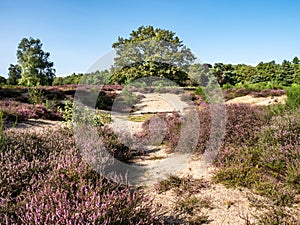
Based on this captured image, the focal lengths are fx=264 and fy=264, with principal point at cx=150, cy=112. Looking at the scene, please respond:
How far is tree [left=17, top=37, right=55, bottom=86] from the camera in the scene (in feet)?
126

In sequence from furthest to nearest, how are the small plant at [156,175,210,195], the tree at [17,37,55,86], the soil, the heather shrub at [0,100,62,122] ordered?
1. the tree at [17,37,55,86]
2. the heather shrub at [0,100,62,122]
3. the small plant at [156,175,210,195]
4. the soil

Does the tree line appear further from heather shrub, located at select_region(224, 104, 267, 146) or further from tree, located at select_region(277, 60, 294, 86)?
heather shrub, located at select_region(224, 104, 267, 146)

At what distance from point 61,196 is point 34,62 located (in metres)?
40.7

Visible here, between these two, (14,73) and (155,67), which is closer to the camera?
(155,67)

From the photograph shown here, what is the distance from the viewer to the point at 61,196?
2.32 m

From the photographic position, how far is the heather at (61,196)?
1974 mm

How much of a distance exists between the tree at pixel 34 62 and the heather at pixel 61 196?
3725 cm

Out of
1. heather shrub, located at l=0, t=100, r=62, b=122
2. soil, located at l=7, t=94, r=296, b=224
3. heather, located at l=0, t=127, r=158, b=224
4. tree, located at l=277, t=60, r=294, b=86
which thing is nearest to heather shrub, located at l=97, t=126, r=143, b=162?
soil, located at l=7, t=94, r=296, b=224

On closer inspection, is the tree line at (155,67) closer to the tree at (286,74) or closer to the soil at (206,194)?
the tree at (286,74)

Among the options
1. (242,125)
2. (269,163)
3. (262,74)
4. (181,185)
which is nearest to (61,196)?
(181,185)

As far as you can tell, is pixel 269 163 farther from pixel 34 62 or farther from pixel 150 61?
pixel 34 62

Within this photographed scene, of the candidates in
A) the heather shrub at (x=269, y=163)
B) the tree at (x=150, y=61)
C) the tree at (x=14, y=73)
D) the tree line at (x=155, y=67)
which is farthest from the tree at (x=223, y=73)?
the tree at (x=14, y=73)

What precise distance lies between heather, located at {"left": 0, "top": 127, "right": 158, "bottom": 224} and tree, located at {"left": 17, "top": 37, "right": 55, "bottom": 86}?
37252 millimetres

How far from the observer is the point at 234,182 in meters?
3.43
